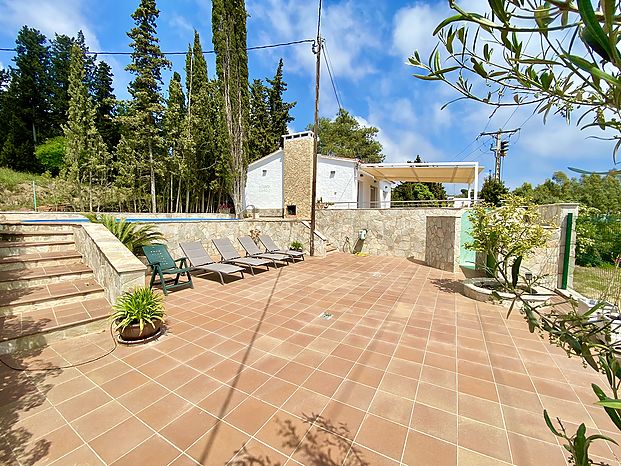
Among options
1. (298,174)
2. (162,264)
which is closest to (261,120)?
(298,174)

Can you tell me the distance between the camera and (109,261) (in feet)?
14.5

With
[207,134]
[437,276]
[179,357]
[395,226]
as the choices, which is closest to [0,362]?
[179,357]

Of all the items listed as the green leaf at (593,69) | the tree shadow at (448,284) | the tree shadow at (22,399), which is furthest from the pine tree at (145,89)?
the green leaf at (593,69)

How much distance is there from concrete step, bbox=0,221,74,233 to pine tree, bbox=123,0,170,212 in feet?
33.0

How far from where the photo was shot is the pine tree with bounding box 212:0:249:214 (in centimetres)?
1553

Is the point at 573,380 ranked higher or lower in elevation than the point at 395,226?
lower

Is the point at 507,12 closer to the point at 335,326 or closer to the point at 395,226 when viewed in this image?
the point at 335,326

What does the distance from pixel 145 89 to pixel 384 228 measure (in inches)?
591

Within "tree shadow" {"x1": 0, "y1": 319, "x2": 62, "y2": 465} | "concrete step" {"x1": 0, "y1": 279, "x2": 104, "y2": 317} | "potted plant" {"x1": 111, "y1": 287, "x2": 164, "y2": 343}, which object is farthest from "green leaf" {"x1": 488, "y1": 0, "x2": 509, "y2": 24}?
"concrete step" {"x1": 0, "y1": 279, "x2": 104, "y2": 317}

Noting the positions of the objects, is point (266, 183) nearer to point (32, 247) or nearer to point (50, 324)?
point (32, 247)

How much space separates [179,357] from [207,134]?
56.6 ft

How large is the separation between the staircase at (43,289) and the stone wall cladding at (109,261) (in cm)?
22

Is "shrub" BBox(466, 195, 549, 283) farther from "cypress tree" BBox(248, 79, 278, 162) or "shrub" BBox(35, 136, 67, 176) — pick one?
"shrub" BBox(35, 136, 67, 176)

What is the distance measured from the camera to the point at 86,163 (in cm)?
1498
